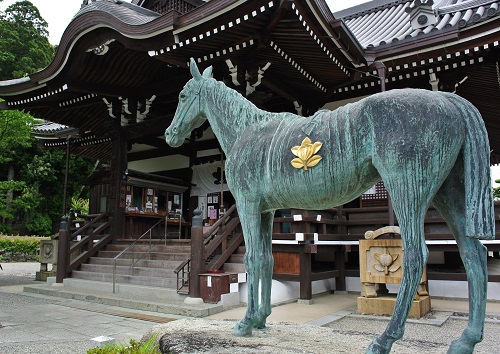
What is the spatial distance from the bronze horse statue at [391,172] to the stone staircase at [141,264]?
533cm

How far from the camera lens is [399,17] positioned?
41.9 ft

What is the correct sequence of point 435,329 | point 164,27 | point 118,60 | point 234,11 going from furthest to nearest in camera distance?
point 118,60, point 164,27, point 234,11, point 435,329

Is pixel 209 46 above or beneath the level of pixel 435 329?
above

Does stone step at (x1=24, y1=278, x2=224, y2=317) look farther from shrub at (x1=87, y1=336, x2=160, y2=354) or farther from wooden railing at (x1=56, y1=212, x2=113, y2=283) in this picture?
shrub at (x1=87, y1=336, x2=160, y2=354)

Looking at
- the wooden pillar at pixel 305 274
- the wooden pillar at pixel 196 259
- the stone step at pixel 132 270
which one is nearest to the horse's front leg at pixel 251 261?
the wooden pillar at pixel 196 259

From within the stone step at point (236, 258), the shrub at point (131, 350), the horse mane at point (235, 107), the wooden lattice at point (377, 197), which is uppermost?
the horse mane at point (235, 107)

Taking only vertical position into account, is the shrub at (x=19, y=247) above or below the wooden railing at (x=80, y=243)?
below

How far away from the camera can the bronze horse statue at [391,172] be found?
2.38 meters

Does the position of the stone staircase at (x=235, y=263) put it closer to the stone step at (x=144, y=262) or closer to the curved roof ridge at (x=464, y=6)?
the stone step at (x=144, y=262)

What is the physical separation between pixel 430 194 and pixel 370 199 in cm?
764

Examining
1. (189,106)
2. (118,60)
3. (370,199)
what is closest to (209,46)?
(118,60)

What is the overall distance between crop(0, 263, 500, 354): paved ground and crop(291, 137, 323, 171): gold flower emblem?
1.32 metres

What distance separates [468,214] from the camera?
2.34 metres

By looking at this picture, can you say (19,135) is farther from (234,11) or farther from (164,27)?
(234,11)
